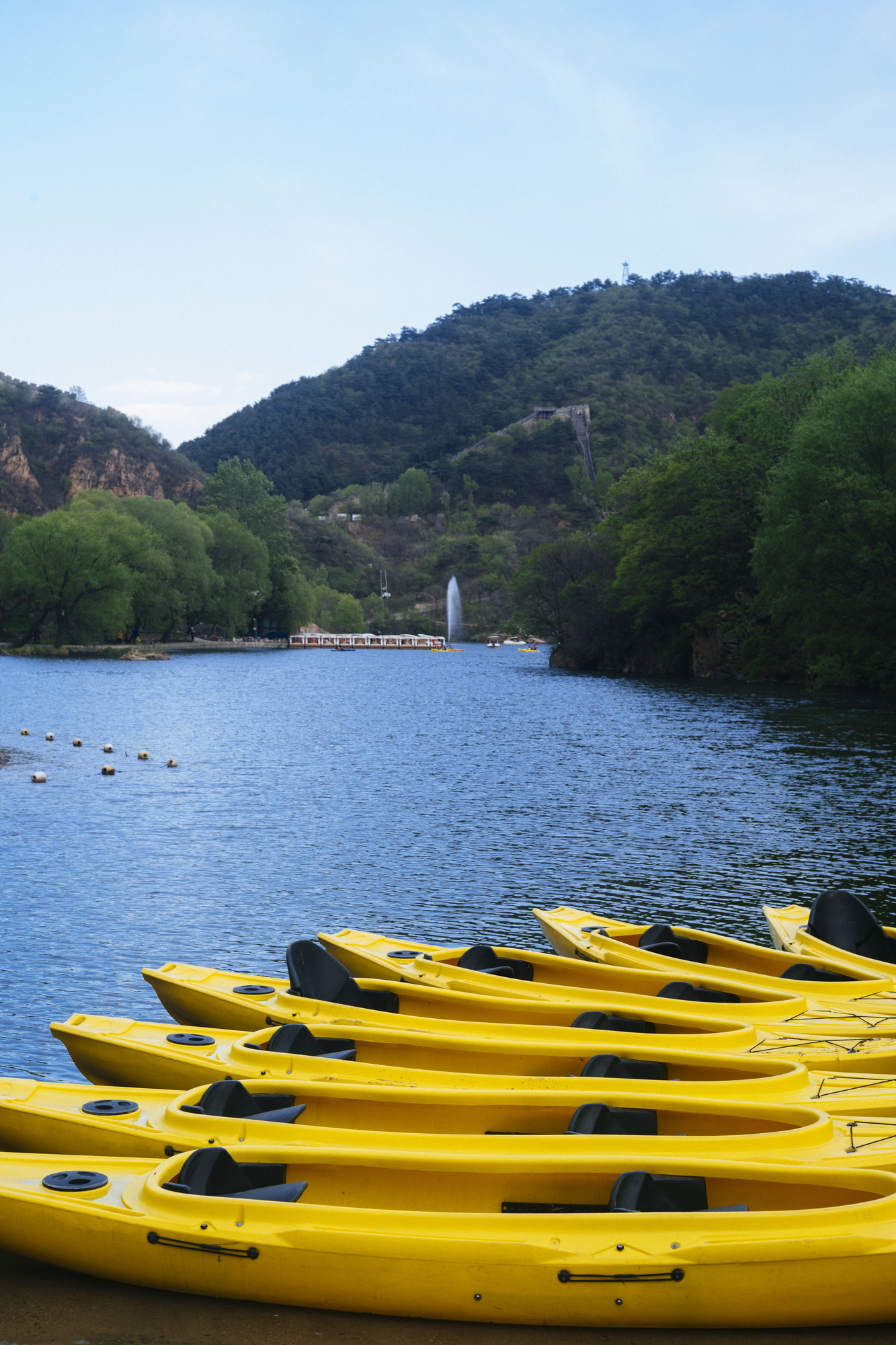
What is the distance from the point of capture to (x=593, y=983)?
1066 cm

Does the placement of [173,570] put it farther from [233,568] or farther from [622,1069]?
[622,1069]

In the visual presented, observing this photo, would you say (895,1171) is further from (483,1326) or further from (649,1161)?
(483,1326)

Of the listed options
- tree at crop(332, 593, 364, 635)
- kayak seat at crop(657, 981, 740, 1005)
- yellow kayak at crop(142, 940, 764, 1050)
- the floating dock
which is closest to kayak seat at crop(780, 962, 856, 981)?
kayak seat at crop(657, 981, 740, 1005)

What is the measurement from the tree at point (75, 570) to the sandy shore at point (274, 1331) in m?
104

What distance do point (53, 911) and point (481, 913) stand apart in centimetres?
632

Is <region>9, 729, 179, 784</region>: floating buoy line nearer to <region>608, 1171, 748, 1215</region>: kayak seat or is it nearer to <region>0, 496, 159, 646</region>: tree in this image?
<region>608, 1171, 748, 1215</region>: kayak seat

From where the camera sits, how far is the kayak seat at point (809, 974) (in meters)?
10.6

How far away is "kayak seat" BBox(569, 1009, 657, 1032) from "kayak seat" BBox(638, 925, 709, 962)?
8.45ft

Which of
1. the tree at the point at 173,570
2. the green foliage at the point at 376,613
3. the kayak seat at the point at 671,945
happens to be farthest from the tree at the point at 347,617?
the kayak seat at the point at 671,945

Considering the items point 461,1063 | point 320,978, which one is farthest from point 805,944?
point 320,978

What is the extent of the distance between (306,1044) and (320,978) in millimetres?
1379

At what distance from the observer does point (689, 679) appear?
7200 centimetres

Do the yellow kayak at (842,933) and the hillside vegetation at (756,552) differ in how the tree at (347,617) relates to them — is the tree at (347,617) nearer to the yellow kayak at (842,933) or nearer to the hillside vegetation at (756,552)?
the hillside vegetation at (756,552)

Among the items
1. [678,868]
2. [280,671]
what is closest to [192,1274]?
Result: [678,868]
